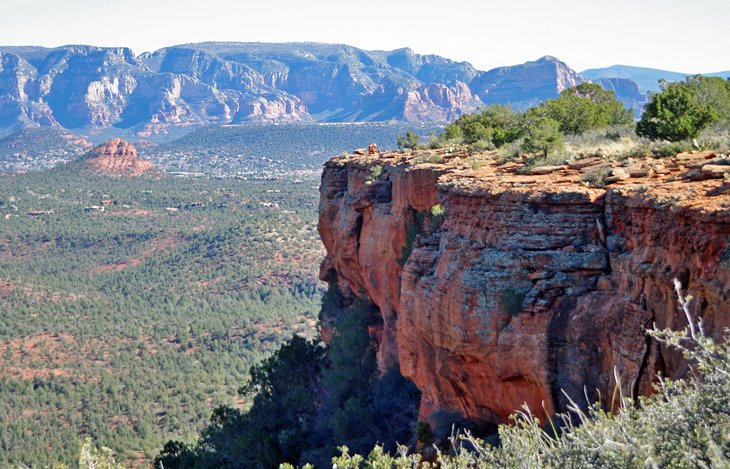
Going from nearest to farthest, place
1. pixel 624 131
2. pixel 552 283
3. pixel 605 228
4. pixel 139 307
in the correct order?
pixel 605 228
pixel 552 283
pixel 624 131
pixel 139 307

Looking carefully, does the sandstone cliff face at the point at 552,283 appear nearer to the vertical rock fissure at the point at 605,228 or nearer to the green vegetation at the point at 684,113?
the vertical rock fissure at the point at 605,228

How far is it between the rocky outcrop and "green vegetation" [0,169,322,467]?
780 inches

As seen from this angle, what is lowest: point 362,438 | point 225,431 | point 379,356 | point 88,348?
point 88,348

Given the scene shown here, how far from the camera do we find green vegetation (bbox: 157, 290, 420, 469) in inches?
829

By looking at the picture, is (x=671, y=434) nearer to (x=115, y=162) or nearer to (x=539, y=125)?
(x=539, y=125)

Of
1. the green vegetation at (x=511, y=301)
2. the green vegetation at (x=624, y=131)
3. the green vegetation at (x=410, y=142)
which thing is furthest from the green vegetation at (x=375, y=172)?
the green vegetation at (x=511, y=301)

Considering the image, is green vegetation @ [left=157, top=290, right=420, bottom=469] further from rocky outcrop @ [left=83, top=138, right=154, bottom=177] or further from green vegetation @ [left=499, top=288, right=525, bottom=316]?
rocky outcrop @ [left=83, top=138, right=154, bottom=177]

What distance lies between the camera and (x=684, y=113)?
1995 cm

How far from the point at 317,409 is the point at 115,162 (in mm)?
135703

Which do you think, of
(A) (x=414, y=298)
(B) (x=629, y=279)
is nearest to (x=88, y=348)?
(A) (x=414, y=298)

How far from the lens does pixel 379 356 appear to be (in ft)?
75.1

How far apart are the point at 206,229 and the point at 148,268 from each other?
14123mm

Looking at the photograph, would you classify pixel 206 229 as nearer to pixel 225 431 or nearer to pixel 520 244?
pixel 225 431

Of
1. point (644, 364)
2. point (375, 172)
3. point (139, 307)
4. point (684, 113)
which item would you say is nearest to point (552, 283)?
point (644, 364)
